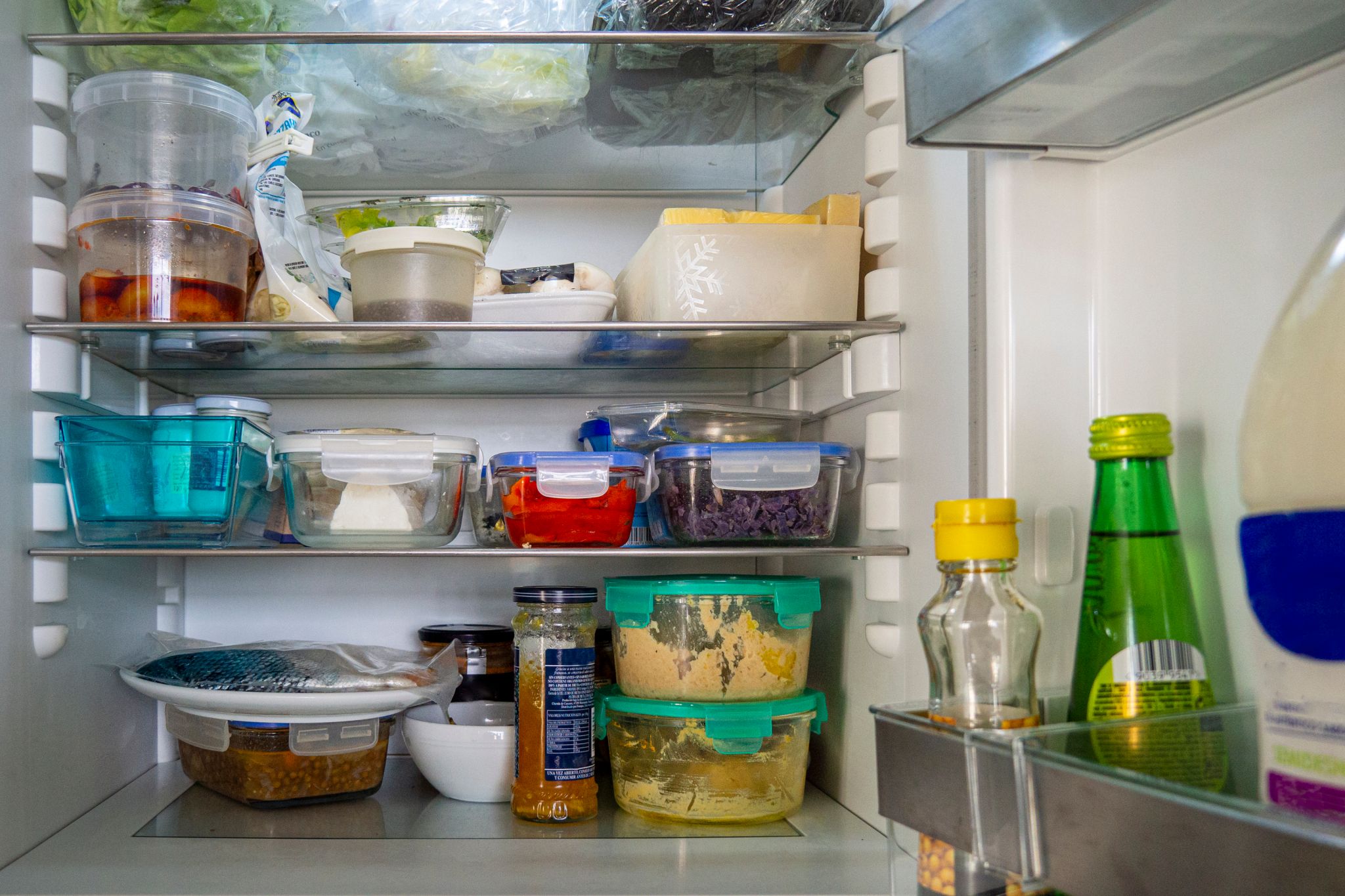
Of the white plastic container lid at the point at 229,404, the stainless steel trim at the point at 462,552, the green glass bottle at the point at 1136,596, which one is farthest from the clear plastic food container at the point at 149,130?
the green glass bottle at the point at 1136,596

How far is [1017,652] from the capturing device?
26.0 inches

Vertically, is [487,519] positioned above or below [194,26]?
below

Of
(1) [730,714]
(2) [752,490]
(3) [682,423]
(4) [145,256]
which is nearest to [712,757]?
(1) [730,714]

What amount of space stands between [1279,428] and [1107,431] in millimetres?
254

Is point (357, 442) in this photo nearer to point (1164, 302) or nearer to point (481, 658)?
point (481, 658)

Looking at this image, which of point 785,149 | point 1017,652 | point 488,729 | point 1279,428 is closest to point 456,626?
point 488,729

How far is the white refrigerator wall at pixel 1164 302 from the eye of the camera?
0.64 meters

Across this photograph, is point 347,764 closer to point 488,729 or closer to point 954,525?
point 488,729

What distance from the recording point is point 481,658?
1378 mm

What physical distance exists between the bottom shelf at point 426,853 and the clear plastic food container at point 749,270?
592 mm

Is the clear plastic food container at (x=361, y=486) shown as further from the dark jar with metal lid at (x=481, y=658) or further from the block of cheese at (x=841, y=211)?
the block of cheese at (x=841, y=211)

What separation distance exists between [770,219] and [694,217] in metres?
0.09

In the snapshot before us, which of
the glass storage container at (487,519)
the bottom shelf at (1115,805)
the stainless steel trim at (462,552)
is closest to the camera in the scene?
the bottom shelf at (1115,805)

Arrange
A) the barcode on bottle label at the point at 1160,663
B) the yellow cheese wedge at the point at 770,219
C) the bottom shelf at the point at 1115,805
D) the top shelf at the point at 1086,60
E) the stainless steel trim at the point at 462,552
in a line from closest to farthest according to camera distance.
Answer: the bottom shelf at the point at 1115,805
the top shelf at the point at 1086,60
the barcode on bottle label at the point at 1160,663
the stainless steel trim at the point at 462,552
the yellow cheese wedge at the point at 770,219
